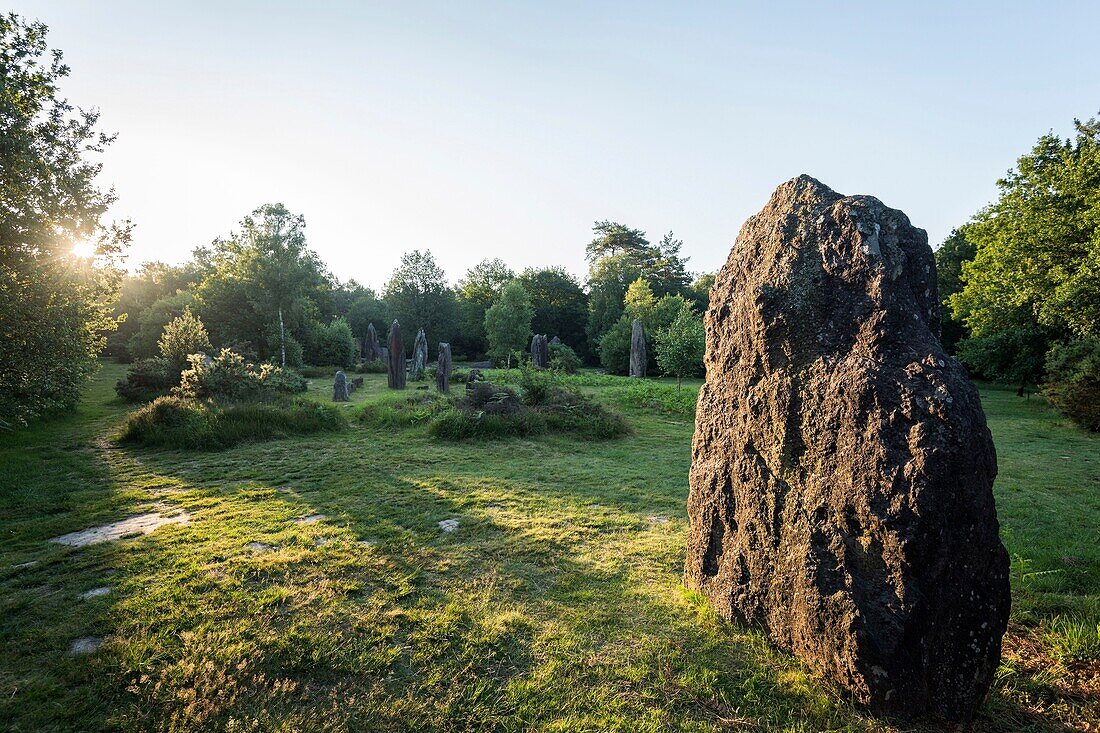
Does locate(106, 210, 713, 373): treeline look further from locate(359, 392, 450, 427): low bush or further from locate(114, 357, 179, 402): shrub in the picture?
locate(359, 392, 450, 427): low bush

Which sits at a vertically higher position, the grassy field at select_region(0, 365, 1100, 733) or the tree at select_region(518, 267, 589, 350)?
the tree at select_region(518, 267, 589, 350)

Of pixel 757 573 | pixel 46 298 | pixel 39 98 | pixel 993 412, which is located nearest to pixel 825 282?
pixel 757 573

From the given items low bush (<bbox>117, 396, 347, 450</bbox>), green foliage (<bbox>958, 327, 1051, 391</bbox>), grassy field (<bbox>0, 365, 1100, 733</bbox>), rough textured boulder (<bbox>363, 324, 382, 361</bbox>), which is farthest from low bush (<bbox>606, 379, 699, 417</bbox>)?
rough textured boulder (<bbox>363, 324, 382, 361</bbox>)

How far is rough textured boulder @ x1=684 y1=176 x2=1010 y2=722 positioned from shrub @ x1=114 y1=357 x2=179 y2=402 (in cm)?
1683

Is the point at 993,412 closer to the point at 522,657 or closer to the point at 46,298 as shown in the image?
the point at 522,657

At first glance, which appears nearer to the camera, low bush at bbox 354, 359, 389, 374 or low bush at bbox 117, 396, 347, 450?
low bush at bbox 117, 396, 347, 450

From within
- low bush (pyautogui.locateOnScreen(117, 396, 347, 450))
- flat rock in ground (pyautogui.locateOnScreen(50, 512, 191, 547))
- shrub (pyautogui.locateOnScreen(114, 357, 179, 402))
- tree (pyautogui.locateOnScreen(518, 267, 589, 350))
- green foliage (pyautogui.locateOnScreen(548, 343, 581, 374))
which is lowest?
flat rock in ground (pyautogui.locateOnScreen(50, 512, 191, 547))

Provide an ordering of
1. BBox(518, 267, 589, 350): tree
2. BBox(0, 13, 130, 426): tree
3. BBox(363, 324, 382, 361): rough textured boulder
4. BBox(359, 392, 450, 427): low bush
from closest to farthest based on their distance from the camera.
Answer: BBox(0, 13, 130, 426): tree
BBox(359, 392, 450, 427): low bush
BBox(363, 324, 382, 361): rough textured boulder
BBox(518, 267, 589, 350): tree

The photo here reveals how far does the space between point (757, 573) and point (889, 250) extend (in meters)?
2.27

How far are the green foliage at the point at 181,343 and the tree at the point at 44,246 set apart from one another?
323 centimetres

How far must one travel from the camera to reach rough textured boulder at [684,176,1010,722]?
8.43ft

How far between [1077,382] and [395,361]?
1979cm

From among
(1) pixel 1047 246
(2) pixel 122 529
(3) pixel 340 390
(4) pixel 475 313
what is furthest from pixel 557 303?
(2) pixel 122 529

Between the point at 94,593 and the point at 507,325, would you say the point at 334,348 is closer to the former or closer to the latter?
the point at 507,325
